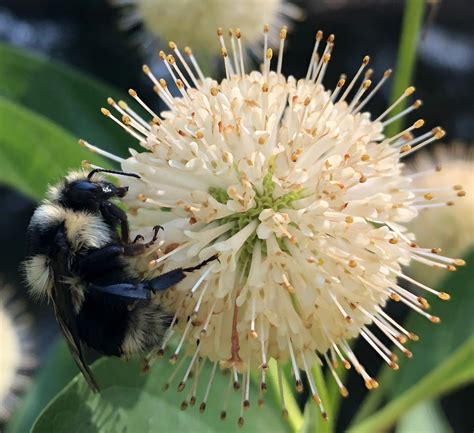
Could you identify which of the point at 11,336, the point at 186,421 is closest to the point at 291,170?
the point at 186,421

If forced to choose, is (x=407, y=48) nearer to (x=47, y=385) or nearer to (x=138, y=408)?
(x=138, y=408)

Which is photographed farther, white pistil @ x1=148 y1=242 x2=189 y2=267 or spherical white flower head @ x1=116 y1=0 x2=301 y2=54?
spherical white flower head @ x1=116 y1=0 x2=301 y2=54

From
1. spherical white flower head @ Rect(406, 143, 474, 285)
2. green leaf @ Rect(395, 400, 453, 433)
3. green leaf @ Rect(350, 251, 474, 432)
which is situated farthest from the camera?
green leaf @ Rect(395, 400, 453, 433)

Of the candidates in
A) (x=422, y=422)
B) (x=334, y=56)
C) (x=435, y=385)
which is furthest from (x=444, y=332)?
(x=334, y=56)

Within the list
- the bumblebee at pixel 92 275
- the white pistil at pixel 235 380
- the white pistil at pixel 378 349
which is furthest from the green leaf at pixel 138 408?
the white pistil at pixel 378 349

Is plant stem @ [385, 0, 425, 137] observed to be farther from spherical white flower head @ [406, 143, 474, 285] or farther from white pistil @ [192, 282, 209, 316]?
white pistil @ [192, 282, 209, 316]

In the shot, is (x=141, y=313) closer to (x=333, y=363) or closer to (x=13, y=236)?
(x=333, y=363)

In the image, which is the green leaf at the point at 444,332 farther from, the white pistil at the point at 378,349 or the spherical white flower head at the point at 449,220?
the white pistil at the point at 378,349

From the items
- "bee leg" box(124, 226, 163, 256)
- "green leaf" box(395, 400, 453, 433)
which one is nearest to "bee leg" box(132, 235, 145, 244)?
"bee leg" box(124, 226, 163, 256)
